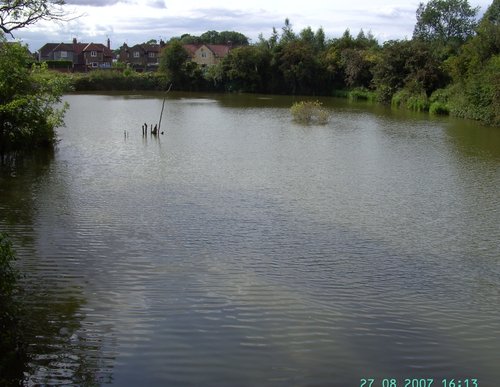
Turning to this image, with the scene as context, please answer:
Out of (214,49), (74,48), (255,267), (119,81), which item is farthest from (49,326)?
(74,48)

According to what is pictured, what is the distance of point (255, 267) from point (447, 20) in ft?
331

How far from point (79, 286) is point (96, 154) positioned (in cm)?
1749

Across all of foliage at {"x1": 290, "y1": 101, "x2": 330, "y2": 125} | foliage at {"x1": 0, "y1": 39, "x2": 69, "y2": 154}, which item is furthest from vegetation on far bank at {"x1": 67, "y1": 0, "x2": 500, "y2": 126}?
foliage at {"x1": 0, "y1": 39, "x2": 69, "y2": 154}

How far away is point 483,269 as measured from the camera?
502 inches

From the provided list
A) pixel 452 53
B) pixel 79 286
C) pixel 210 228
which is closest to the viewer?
pixel 79 286

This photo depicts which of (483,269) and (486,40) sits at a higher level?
(486,40)

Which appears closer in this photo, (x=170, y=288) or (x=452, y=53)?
(x=170, y=288)

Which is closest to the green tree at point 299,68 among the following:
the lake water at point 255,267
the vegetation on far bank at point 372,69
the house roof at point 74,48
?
the vegetation on far bank at point 372,69

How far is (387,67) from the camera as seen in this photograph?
64062mm

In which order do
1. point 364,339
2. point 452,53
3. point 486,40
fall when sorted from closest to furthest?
point 364,339 → point 486,40 → point 452,53

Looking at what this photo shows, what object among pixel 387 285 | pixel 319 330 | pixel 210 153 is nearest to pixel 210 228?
pixel 387 285

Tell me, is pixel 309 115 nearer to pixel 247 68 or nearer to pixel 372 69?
pixel 372 69

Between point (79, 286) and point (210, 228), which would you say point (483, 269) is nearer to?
point (210, 228)

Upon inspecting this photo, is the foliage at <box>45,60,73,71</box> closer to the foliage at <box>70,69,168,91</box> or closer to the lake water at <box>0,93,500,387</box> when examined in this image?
the foliage at <box>70,69,168,91</box>
